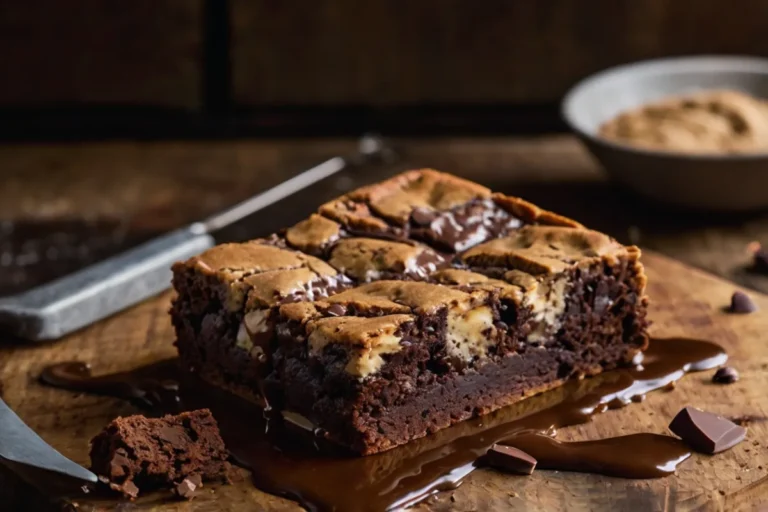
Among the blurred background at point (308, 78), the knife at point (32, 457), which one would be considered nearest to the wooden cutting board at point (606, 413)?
the knife at point (32, 457)

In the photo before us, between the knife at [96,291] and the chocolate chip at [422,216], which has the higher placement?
the chocolate chip at [422,216]

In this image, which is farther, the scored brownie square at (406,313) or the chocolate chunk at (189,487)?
the scored brownie square at (406,313)

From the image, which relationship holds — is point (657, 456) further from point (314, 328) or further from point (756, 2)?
point (756, 2)

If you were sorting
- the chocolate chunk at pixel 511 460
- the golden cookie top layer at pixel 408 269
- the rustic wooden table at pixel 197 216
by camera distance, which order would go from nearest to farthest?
the chocolate chunk at pixel 511 460 < the golden cookie top layer at pixel 408 269 < the rustic wooden table at pixel 197 216

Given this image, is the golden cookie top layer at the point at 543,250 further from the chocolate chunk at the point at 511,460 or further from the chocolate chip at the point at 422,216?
the chocolate chunk at the point at 511,460

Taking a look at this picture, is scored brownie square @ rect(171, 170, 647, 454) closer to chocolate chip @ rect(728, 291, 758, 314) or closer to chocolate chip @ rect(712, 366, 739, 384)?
chocolate chip @ rect(712, 366, 739, 384)

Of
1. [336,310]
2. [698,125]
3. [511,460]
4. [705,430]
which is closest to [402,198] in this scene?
[336,310]

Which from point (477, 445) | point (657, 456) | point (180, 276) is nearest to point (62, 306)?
point (180, 276)

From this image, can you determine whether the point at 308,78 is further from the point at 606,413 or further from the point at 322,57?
the point at 606,413
